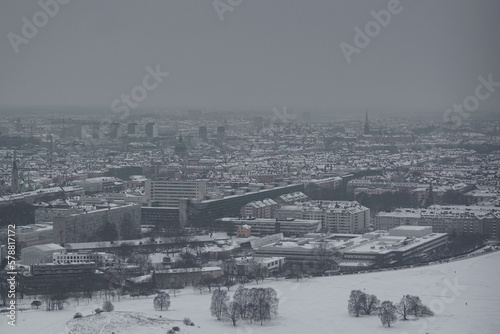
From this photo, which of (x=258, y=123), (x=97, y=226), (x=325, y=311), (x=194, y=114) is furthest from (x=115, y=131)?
(x=325, y=311)

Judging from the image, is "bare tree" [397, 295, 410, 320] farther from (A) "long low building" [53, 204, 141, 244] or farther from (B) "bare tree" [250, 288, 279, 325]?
(A) "long low building" [53, 204, 141, 244]

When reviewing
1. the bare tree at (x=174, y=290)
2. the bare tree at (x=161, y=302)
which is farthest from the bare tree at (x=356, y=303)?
the bare tree at (x=174, y=290)

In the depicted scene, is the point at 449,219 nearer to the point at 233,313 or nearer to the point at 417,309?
the point at 417,309

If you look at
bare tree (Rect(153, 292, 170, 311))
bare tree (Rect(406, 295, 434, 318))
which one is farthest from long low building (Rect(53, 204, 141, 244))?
bare tree (Rect(406, 295, 434, 318))

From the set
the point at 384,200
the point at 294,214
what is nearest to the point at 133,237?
the point at 294,214

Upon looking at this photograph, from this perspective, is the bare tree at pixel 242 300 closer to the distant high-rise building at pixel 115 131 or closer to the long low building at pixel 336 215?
the long low building at pixel 336 215

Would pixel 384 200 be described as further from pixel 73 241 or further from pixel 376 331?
pixel 376 331
